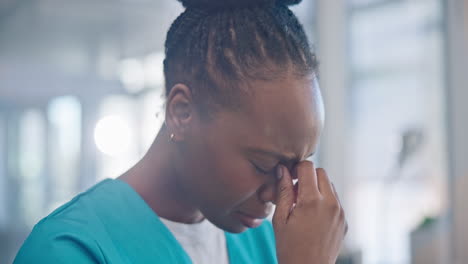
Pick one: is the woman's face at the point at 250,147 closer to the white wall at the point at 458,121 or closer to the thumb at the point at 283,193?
the thumb at the point at 283,193

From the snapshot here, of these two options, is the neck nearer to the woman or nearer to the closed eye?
the woman

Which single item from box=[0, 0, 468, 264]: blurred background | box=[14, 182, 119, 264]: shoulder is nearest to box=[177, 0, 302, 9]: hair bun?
box=[14, 182, 119, 264]: shoulder

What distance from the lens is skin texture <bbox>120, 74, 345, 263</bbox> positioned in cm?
76

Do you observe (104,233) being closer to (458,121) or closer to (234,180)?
(234,180)

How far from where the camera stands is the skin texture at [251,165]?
2.48 ft

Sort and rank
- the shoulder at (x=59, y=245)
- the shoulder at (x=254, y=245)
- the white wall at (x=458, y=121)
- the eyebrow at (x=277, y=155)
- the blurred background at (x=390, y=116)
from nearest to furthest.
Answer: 1. the shoulder at (x=59, y=245)
2. the eyebrow at (x=277, y=155)
3. the shoulder at (x=254, y=245)
4. the blurred background at (x=390, y=116)
5. the white wall at (x=458, y=121)

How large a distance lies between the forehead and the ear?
0.22 ft

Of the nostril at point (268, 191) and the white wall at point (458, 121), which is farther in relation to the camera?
the white wall at point (458, 121)

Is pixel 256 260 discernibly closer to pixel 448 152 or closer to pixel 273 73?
pixel 273 73

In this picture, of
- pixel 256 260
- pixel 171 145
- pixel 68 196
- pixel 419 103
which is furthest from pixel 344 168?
pixel 171 145

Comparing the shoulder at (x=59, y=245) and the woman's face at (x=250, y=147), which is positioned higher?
the woman's face at (x=250, y=147)

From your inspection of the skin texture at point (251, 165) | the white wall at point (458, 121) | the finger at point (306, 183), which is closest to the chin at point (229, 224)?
the skin texture at point (251, 165)

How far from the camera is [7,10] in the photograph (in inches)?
54.7

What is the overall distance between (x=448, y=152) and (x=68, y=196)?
1837mm
